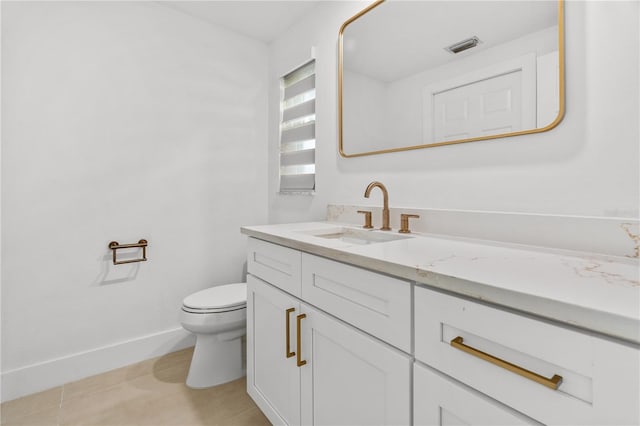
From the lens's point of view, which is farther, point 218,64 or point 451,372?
point 218,64

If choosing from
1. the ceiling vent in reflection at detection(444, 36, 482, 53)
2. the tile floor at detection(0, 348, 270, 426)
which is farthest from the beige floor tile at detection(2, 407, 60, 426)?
the ceiling vent in reflection at detection(444, 36, 482, 53)

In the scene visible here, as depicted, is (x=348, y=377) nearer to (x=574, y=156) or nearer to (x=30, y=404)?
(x=574, y=156)

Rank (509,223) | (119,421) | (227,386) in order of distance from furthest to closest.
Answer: (227,386)
(119,421)
(509,223)

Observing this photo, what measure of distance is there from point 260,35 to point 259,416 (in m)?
2.48

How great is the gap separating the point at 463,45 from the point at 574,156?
595 mm

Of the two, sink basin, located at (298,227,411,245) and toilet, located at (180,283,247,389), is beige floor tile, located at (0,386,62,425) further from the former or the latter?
sink basin, located at (298,227,411,245)

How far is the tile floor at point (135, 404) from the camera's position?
4.79ft

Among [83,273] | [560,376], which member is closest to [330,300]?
[560,376]

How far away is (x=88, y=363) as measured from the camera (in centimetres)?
182

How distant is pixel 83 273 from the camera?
5.91 ft

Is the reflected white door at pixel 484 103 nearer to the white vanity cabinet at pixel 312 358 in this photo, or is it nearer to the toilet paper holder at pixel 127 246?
the white vanity cabinet at pixel 312 358

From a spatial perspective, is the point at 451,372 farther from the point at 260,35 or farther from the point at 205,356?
the point at 260,35

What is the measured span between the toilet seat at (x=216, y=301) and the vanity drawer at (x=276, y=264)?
36 centimetres

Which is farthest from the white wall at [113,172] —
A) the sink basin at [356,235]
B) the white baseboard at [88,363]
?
the sink basin at [356,235]
